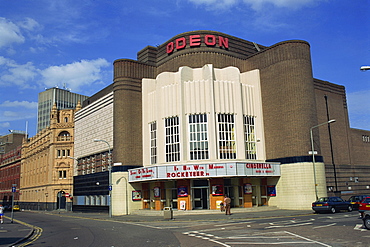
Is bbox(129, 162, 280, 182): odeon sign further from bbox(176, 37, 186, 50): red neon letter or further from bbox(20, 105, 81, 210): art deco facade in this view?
bbox(20, 105, 81, 210): art deco facade

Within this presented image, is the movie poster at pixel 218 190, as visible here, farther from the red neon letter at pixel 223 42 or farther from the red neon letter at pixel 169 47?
the red neon letter at pixel 169 47

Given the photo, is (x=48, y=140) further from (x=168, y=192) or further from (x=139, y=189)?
(x=168, y=192)

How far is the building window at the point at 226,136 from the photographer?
37250 millimetres

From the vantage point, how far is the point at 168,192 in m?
39.1

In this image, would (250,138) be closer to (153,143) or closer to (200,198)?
(200,198)

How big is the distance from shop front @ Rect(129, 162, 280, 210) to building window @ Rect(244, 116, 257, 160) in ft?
9.00

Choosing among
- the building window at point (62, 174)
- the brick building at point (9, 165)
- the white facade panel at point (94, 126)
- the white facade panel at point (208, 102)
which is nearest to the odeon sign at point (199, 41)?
the white facade panel at point (208, 102)

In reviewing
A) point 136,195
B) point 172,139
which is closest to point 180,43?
point 172,139

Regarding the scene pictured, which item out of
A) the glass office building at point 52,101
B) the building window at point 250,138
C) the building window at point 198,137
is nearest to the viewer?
the building window at point 198,137

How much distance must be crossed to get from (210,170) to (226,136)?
17.3 feet

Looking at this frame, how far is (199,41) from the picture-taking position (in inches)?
1612

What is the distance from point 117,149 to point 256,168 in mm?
17069

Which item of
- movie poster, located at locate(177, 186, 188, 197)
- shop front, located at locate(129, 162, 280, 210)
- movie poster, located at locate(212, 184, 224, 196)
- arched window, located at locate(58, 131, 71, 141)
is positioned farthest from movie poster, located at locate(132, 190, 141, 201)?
arched window, located at locate(58, 131, 71, 141)

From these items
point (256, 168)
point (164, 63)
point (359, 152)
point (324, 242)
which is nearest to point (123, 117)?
point (164, 63)
